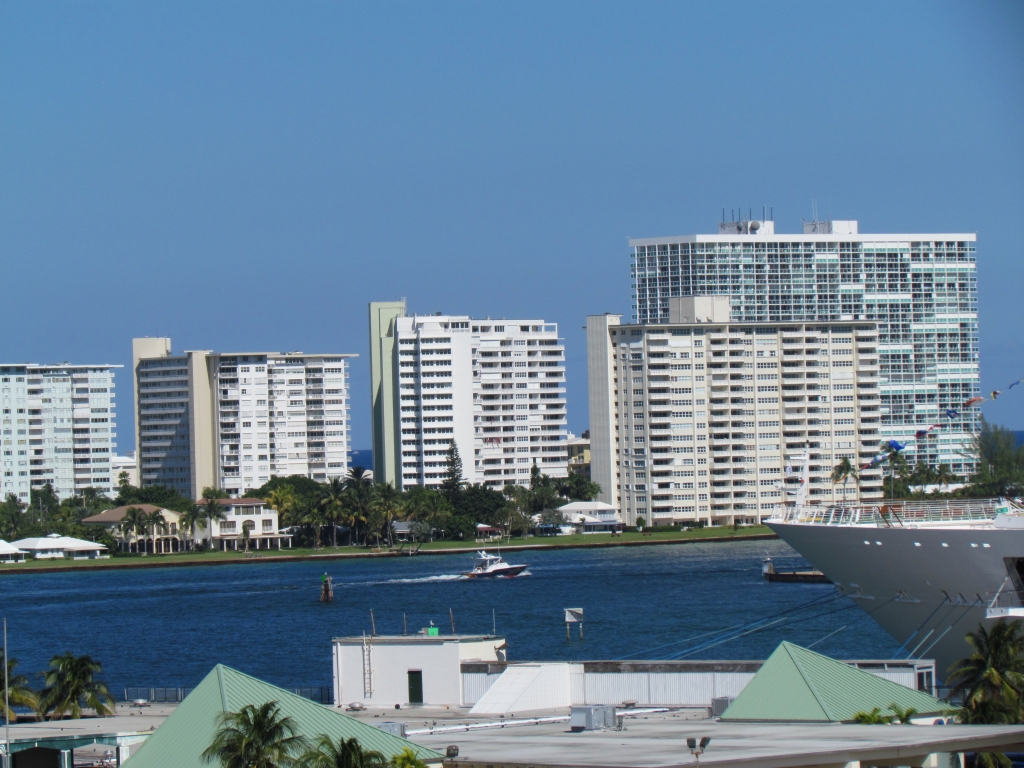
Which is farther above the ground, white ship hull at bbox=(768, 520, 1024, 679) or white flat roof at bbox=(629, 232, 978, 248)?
white flat roof at bbox=(629, 232, 978, 248)

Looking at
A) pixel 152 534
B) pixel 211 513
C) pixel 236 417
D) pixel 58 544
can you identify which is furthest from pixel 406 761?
pixel 236 417

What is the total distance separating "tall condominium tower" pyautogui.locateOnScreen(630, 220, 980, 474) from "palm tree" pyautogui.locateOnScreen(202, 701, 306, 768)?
569 feet

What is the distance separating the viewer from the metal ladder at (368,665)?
3303cm

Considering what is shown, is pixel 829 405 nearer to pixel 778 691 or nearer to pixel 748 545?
pixel 748 545

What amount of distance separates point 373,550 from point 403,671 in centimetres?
11071

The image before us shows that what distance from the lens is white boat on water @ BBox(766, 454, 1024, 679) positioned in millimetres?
34688

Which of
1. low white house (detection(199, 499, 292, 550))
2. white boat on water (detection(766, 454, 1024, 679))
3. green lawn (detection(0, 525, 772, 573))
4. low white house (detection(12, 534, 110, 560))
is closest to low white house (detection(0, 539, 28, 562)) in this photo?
low white house (detection(12, 534, 110, 560))

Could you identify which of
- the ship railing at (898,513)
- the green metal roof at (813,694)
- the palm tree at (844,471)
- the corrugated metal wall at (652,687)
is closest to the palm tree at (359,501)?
the palm tree at (844,471)

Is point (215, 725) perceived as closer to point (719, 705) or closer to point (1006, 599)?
point (719, 705)

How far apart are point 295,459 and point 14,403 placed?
121 ft

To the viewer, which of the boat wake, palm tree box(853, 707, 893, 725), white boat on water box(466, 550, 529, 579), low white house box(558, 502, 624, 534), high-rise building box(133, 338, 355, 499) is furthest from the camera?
high-rise building box(133, 338, 355, 499)

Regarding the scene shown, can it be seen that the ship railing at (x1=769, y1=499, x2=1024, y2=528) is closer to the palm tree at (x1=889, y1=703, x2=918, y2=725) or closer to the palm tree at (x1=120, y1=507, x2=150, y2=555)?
the palm tree at (x1=889, y1=703, x2=918, y2=725)

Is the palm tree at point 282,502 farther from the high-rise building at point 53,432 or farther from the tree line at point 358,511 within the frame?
the high-rise building at point 53,432

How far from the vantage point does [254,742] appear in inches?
847
